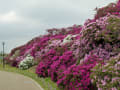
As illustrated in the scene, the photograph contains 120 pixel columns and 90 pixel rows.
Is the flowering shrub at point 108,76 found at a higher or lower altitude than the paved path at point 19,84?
higher

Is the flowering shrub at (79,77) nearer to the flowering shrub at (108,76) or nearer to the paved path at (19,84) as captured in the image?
the flowering shrub at (108,76)

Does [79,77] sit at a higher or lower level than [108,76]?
lower

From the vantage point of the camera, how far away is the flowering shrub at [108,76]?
6.50 metres

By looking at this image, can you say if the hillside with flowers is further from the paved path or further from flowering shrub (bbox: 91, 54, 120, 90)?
the paved path

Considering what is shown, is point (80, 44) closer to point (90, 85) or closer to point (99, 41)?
point (99, 41)

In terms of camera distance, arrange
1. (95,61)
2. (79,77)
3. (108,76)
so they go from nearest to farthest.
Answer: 1. (108,76)
2. (79,77)
3. (95,61)

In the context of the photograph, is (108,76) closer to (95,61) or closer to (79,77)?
(79,77)

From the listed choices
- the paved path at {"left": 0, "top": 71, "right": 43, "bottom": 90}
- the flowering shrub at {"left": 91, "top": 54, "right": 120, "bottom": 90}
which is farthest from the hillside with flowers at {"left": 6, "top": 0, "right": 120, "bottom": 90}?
the paved path at {"left": 0, "top": 71, "right": 43, "bottom": 90}

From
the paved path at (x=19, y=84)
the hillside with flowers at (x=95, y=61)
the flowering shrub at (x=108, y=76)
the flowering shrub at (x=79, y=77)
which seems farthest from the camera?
the paved path at (x=19, y=84)

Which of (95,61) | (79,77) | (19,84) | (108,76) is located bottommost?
(19,84)

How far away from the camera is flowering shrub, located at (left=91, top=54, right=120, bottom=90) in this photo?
6496mm

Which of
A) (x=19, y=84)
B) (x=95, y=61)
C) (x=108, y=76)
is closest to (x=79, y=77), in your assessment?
(x=95, y=61)

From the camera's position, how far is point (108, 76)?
6.98 metres

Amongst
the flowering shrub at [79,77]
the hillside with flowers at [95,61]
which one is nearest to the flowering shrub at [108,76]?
the hillside with flowers at [95,61]
